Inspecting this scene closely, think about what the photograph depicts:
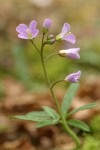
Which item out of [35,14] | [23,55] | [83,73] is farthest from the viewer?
[35,14]

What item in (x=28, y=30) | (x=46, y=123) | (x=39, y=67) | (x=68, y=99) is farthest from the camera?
(x=39, y=67)

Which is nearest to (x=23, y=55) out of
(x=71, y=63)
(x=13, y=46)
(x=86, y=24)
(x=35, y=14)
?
(x=13, y=46)

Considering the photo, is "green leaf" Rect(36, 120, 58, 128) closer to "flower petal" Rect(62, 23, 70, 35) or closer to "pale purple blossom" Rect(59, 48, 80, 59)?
"pale purple blossom" Rect(59, 48, 80, 59)

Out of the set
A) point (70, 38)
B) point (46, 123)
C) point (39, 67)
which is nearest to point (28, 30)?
point (70, 38)

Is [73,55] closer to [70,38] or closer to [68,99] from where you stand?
[70,38]

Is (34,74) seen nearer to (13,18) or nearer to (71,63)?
(71,63)

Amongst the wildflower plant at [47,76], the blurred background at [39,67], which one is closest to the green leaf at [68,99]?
the wildflower plant at [47,76]

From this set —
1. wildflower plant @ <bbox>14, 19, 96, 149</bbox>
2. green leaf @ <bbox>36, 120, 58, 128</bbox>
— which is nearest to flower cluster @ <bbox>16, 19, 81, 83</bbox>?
wildflower plant @ <bbox>14, 19, 96, 149</bbox>

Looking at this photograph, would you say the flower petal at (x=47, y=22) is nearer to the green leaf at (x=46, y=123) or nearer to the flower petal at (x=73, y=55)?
the flower petal at (x=73, y=55)
